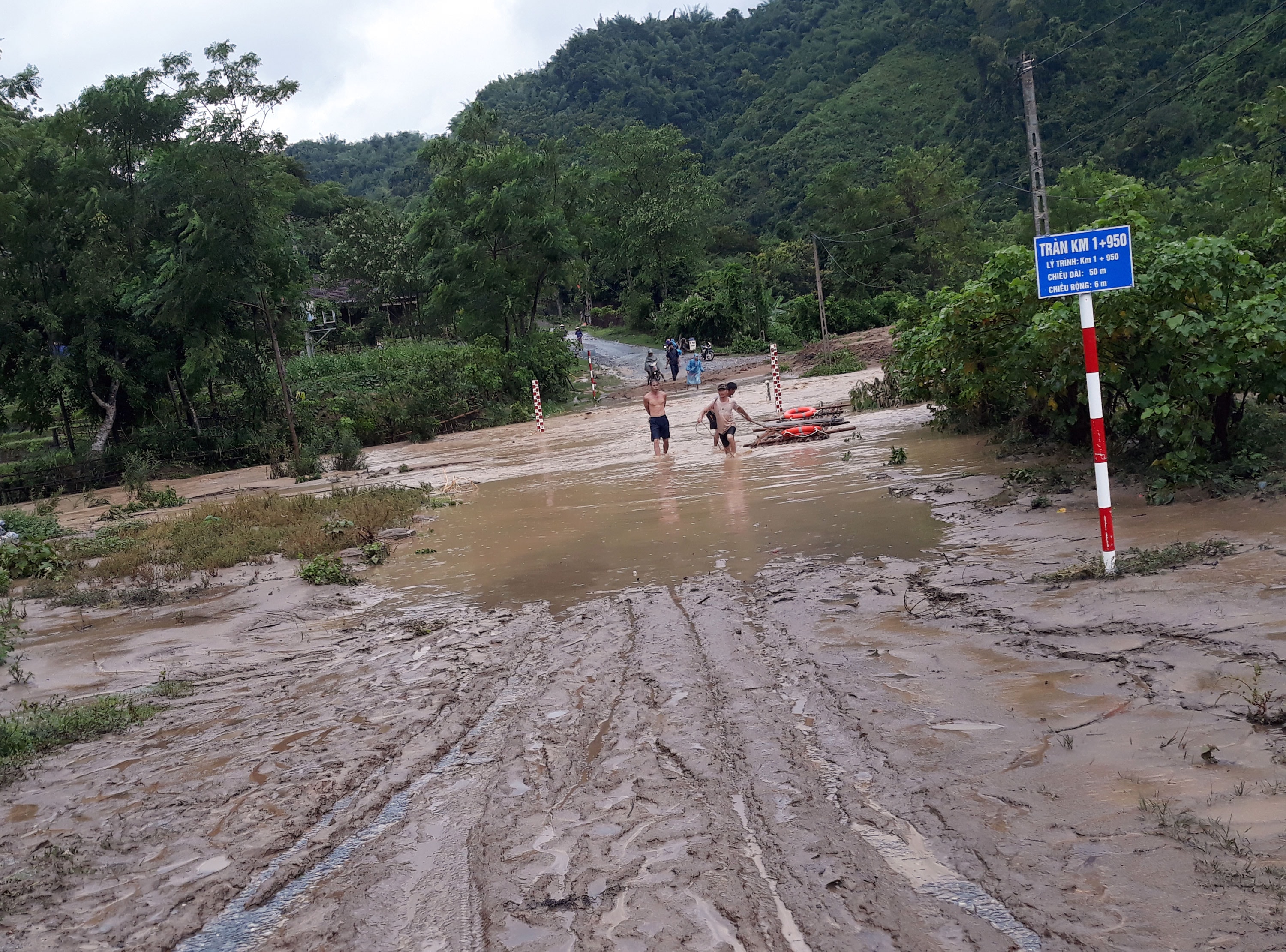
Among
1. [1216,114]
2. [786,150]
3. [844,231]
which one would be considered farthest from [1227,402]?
[786,150]

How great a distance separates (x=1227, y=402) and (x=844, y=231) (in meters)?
51.9

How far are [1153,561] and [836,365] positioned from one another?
1272 inches

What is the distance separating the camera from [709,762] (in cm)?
486

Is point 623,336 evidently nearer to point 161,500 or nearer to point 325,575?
point 161,500

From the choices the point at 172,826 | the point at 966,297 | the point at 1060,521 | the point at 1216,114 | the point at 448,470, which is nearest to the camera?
the point at 172,826

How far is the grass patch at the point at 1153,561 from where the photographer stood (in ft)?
23.0

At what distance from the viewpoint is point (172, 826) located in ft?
15.6

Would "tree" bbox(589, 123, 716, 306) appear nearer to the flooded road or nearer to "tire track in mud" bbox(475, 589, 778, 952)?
the flooded road

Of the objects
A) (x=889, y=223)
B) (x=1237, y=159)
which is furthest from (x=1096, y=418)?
(x=889, y=223)

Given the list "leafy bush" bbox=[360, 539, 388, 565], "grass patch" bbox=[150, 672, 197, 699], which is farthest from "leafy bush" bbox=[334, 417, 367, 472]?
"grass patch" bbox=[150, 672, 197, 699]

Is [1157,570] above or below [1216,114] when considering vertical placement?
below

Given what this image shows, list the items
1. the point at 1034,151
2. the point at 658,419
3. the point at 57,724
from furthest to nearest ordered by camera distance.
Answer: the point at 1034,151, the point at 658,419, the point at 57,724

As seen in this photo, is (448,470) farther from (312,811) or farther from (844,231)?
(844,231)

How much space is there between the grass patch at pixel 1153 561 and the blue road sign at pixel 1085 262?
78.0 inches
